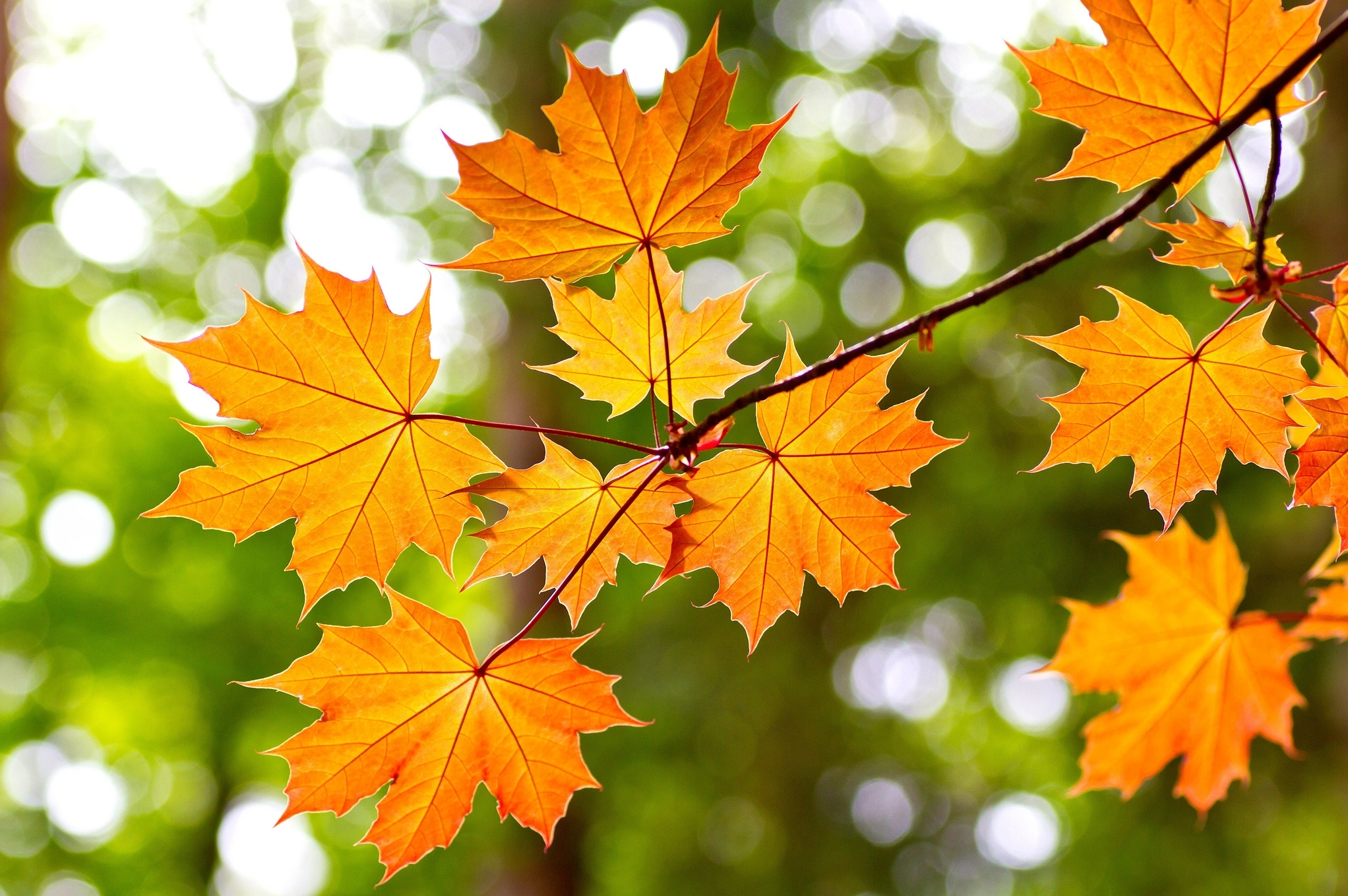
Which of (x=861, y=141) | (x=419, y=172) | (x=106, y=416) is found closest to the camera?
(x=861, y=141)

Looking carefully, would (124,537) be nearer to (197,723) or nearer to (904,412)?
(197,723)

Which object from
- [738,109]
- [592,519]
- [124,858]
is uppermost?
[738,109]

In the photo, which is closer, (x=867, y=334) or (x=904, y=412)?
(x=904, y=412)

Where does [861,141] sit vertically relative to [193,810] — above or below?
above

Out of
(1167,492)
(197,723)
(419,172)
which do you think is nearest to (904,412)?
(1167,492)

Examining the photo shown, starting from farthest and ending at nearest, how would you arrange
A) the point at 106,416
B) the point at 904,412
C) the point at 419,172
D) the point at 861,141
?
the point at 106,416
the point at 419,172
the point at 861,141
the point at 904,412

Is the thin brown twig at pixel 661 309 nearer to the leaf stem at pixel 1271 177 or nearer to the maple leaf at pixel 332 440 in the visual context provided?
the maple leaf at pixel 332 440
